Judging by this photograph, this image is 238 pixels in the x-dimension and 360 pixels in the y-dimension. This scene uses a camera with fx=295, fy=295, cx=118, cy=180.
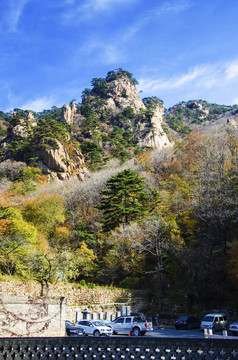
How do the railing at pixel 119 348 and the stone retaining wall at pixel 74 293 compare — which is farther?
the stone retaining wall at pixel 74 293

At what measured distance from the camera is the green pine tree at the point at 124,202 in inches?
1287

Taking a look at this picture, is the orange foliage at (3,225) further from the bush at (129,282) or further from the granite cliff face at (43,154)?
the granite cliff face at (43,154)

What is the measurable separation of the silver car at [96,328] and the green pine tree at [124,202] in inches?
573

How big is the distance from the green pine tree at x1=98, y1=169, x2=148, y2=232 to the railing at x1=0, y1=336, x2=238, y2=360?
22.2 meters

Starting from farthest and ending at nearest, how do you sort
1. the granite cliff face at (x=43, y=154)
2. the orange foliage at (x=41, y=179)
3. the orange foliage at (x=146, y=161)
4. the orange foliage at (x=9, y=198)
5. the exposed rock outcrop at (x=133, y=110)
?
1. the exposed rock outcrop at (x=133, y=110)
2. the granite cliff face at (x=43, y=154)
3. the orange foliage at (x=41, y=179)
4. the orange foliage at (x=146, y=161)
5. the orange foliage at (x=9, y=198)

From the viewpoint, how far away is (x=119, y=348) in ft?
31.8

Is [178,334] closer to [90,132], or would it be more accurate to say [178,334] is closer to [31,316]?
[31,316]

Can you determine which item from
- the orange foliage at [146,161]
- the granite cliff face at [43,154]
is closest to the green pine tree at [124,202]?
the orange foliage at [146,161]

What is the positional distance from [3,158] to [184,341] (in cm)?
6404

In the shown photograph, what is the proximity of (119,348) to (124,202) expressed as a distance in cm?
2421

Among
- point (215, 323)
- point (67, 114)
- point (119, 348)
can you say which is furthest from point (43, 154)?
point (119, 348)

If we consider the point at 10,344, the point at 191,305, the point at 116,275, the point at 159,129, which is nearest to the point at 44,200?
the point at 116,275

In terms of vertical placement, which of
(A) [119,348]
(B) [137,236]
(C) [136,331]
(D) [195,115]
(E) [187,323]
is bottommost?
(E) [187,323]

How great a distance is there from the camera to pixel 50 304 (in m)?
14.5
